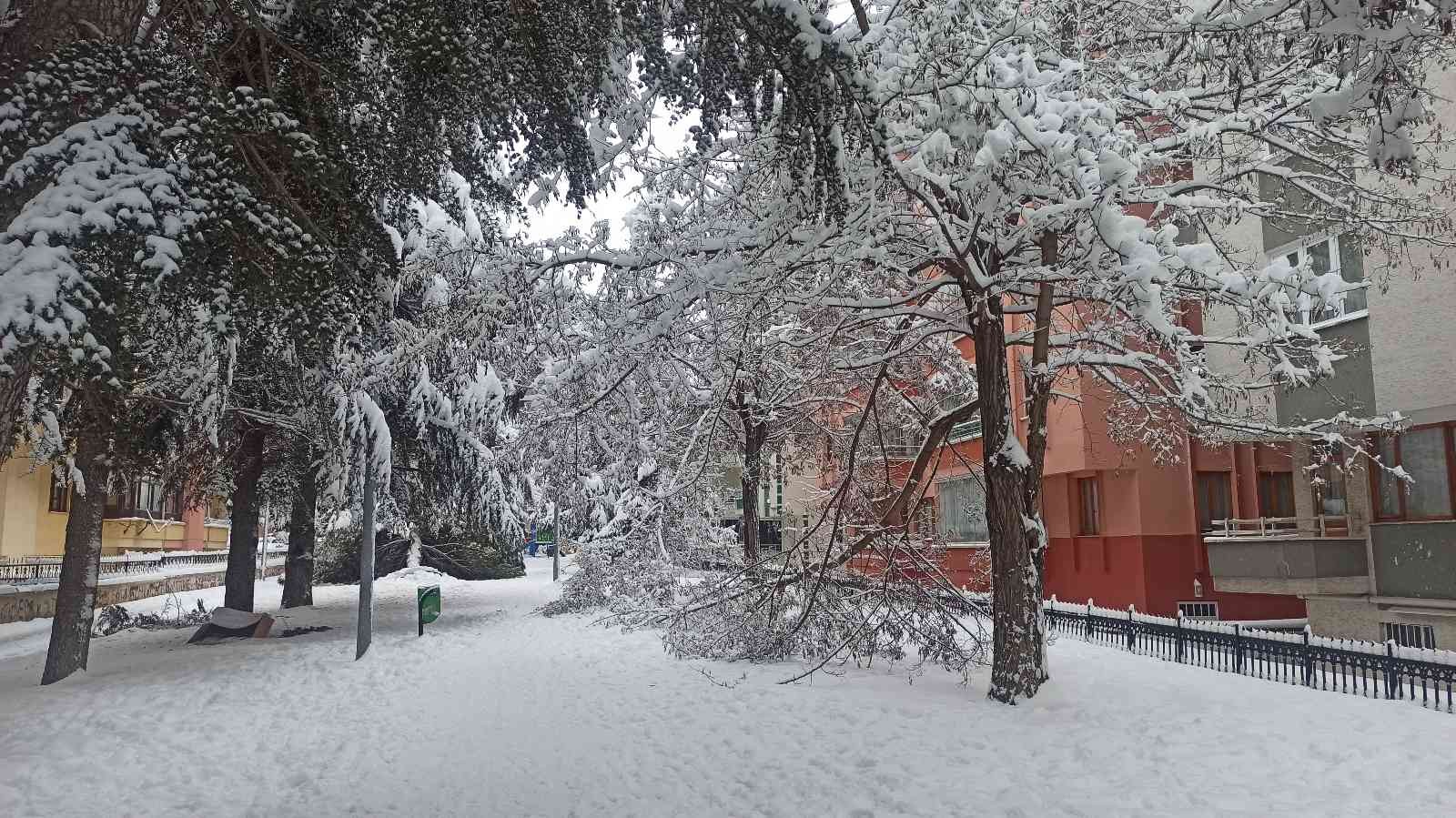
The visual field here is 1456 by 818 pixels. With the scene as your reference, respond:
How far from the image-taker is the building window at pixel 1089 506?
21186mm

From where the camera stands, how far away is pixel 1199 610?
2005 centimetres

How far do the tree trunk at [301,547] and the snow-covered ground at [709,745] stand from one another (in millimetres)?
6588

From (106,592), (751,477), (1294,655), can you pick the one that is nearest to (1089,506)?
(751,477)

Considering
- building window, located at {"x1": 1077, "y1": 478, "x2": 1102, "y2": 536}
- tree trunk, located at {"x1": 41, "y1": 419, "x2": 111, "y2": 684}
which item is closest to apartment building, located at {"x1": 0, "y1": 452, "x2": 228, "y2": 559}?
tree trunk, located at {"x1": 41, "y1": 419, "x2": 111, "y2": 684}

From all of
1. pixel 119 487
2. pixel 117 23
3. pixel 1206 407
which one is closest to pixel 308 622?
A: pixel 119 487

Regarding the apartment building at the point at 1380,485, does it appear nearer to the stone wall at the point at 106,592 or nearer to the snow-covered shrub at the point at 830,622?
the snow-covered shrub at the point at 830,622

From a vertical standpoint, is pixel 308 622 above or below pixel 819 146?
below

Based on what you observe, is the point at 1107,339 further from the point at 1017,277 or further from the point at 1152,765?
the point at 1152,765

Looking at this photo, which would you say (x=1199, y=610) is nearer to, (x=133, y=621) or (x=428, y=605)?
(x=428, y=605)

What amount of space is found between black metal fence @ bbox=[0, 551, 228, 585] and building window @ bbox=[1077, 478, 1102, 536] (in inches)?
995

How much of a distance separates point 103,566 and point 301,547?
1311 cm

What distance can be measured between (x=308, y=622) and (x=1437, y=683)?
18790mm

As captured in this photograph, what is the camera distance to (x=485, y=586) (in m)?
32.5

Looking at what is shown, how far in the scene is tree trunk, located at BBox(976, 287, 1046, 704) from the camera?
9.12 meters
